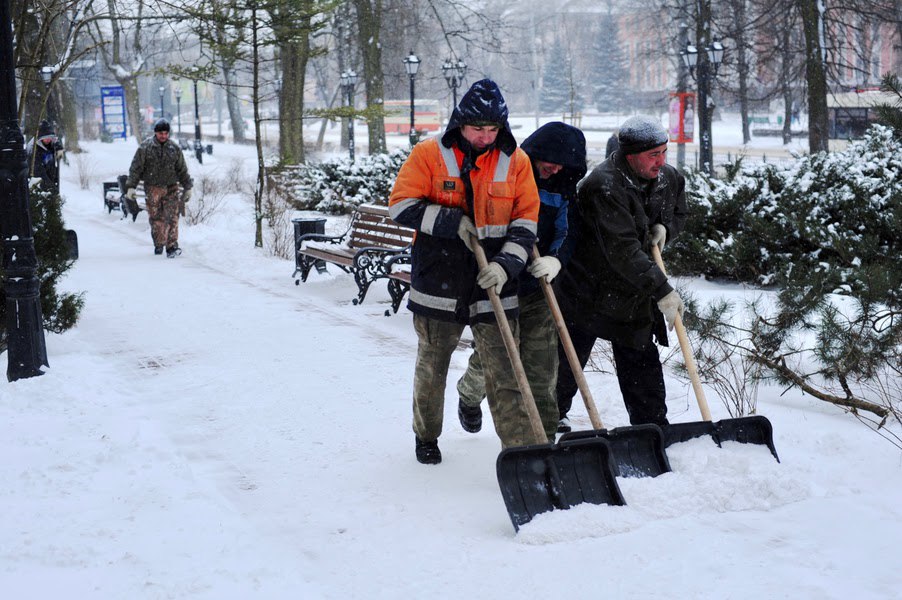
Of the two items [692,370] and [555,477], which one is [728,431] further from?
[555,477]

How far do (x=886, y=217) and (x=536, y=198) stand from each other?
4796 millimetres

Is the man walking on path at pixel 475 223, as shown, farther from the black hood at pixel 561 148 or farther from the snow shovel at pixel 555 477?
the snow shovel at pixel 555 477

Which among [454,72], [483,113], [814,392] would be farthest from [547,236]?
[454,72]

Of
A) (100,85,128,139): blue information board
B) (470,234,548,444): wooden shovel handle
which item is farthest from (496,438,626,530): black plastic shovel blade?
(100,85,128,139): blue information board

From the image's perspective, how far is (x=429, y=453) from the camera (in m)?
5.00

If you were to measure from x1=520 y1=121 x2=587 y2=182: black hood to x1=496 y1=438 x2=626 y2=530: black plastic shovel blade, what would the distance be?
4.35 feet

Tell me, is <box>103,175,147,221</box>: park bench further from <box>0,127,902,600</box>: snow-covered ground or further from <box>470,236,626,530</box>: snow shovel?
<box>470,236,626,530</box>: snow shovel

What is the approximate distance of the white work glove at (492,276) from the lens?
427 cm

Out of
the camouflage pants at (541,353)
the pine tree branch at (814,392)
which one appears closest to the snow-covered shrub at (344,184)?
the pine tree branch at (814,392)

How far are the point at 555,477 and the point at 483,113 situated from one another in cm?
154

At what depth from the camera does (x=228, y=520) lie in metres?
4.22

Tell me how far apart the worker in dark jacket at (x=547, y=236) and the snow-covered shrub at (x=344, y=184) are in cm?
1364

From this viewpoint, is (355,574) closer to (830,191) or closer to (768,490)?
(768,490)

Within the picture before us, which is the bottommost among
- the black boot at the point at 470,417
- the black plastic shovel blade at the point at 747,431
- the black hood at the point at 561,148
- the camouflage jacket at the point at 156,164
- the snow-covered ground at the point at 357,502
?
the snow-covered ground at the point at 357,502
